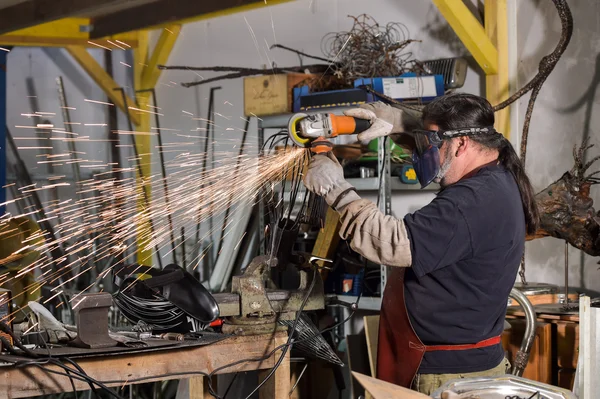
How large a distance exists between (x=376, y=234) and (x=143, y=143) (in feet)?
18.2

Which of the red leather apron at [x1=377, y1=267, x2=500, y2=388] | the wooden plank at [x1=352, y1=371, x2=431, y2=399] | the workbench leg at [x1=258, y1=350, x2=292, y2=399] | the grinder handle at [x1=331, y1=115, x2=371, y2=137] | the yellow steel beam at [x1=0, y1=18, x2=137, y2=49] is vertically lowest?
the workbench leg at [x1=258, y1=350, x2=292, y2=399]

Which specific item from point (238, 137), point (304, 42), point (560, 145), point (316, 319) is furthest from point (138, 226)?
point (560, 145)

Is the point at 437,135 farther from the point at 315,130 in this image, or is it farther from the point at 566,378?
the point at 566,378

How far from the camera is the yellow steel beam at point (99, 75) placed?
24.5 feet

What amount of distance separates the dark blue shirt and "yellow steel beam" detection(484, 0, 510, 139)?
1991 mm

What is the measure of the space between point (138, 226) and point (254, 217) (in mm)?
1838

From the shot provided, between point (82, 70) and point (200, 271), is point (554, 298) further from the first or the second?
point (82, 70)

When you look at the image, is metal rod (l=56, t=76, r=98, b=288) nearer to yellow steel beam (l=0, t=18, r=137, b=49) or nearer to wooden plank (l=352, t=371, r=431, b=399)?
yellow steel beam (l=0, t=18, r=137, b=49)

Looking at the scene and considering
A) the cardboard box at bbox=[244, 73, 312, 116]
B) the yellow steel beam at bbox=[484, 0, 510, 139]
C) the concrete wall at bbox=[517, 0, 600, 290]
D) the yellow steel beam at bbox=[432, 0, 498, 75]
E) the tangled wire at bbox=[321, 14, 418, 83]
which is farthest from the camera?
the cardboard box at bbox=[244, 73, 312, 116]

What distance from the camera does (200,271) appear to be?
22.7ft

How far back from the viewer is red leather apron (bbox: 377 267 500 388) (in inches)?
106

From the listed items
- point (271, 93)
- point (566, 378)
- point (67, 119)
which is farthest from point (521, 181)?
point (67, 119)

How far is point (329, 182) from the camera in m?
2.77

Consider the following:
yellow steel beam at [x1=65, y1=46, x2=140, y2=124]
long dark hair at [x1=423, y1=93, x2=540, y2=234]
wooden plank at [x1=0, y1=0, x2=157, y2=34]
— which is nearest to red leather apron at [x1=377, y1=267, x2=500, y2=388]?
long dark hair at [x1=423, y1=93, x2=540, y2=234]
